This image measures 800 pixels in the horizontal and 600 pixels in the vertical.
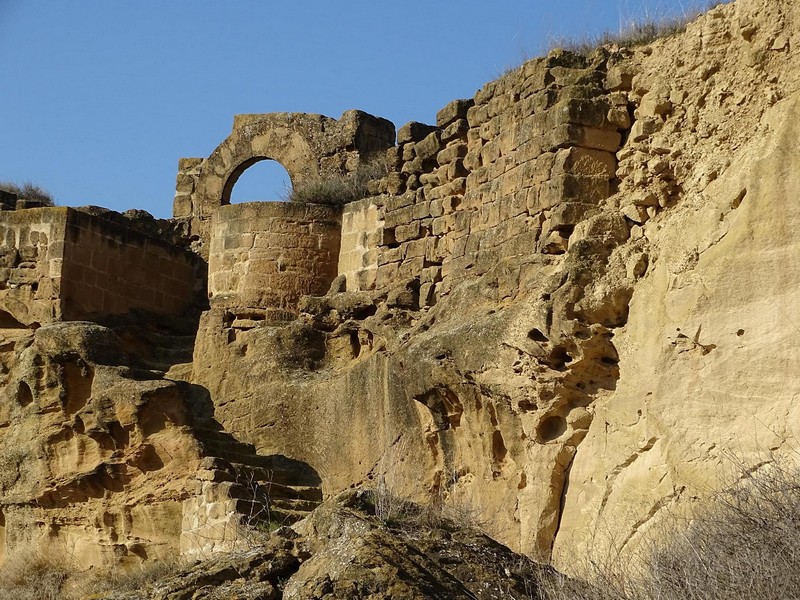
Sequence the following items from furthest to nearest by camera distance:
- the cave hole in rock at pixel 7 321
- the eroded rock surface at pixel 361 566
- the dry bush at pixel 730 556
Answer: the cave hole in rock at pixel 7 321 → the eroded rock surface at pixel 361 566 → the dry bush at pixel 730 556

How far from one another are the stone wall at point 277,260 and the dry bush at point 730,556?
25.4 ft

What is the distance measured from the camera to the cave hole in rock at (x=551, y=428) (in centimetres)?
1172

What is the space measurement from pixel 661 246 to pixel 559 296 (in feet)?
2.64

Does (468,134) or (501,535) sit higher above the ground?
(468,134)

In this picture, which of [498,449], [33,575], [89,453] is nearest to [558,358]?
[498,449]

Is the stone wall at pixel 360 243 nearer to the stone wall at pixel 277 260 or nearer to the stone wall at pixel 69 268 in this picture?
the stone wall at pixel 277 260

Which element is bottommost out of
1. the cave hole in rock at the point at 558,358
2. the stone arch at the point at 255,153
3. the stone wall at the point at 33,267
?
the cave hole in rock at the point at 558,358

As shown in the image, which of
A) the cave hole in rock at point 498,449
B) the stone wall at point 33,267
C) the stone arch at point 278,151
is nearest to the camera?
the cave hole in rock at point 498,449

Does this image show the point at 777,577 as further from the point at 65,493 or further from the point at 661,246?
the point at 65,493

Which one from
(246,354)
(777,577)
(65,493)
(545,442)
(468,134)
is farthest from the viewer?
(246,354)

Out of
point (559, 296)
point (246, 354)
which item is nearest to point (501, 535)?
point (559, 296)

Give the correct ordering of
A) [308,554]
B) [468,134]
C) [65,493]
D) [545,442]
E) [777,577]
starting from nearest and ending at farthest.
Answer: [777,577], [308,554], [545,442], [468,134], [65,493]

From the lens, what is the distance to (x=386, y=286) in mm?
15336

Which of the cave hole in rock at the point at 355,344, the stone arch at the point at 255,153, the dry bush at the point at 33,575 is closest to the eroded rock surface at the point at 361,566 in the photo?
the dry bush at the point at 33,575
